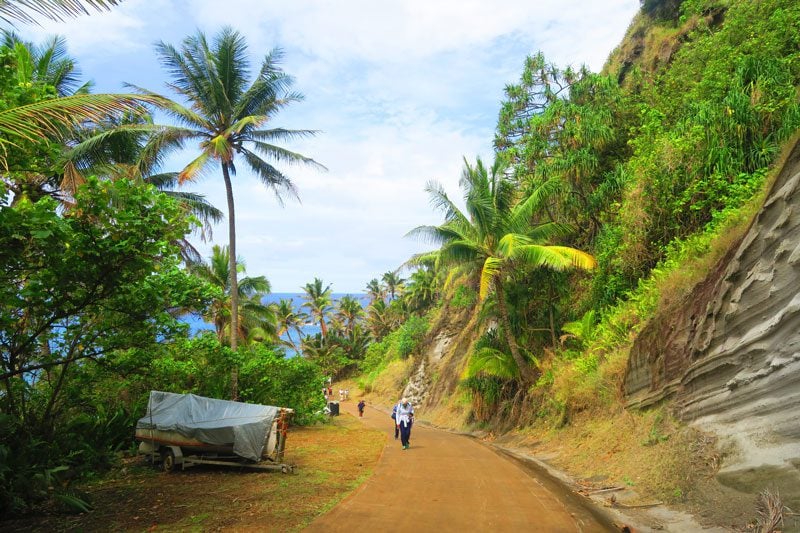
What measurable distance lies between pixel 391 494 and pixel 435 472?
2.22 meters

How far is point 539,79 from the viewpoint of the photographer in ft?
68.9

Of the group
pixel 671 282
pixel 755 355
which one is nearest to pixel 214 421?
pixel 755 355

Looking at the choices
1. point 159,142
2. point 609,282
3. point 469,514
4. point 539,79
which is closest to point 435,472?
point 469,514

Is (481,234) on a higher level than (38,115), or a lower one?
higher

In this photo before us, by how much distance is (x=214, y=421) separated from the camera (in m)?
10.1

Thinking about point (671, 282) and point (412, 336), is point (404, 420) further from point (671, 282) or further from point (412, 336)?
point (412, 336)

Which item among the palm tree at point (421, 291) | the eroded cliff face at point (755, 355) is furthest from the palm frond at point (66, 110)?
the palm tree at point (421, 291)

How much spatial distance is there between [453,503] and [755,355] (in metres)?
4.85

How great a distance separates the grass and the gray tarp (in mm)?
690

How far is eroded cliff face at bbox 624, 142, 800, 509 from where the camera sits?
5836 millimetres

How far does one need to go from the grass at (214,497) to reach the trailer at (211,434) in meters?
0.29

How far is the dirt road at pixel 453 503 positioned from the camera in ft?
21.4

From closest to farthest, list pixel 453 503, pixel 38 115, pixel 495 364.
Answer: pixel 38 115, pixel 453 503, pixel 495 364

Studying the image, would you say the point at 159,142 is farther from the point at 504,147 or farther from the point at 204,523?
the point at 504,147
